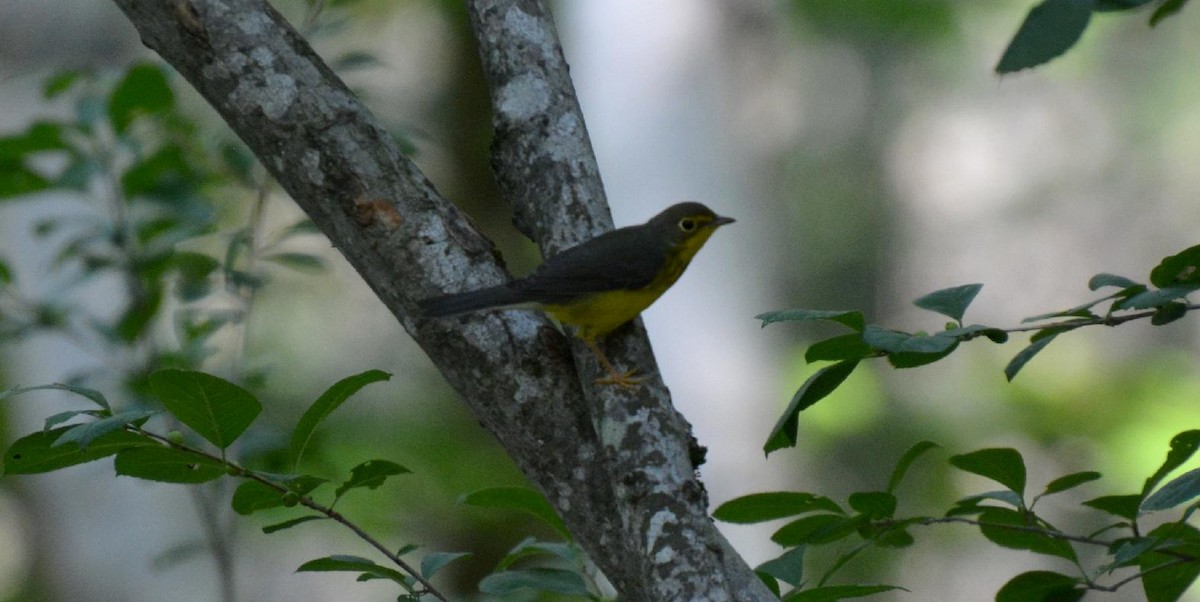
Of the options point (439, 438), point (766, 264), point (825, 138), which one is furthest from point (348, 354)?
point (825, 138)

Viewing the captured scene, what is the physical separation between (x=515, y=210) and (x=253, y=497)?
0.93 m

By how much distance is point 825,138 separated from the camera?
396 inches

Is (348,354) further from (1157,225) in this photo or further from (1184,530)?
(1184,530)

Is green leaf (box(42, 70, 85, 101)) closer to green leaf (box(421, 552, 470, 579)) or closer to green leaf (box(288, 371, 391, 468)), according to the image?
green leaf (box(288, 371, 391, 468))

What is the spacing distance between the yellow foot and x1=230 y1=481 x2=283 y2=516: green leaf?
658 mm

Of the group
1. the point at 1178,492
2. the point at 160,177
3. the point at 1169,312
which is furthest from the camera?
the point at 160,177

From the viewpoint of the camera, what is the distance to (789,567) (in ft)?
7.19

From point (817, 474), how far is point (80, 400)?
605 centimetres

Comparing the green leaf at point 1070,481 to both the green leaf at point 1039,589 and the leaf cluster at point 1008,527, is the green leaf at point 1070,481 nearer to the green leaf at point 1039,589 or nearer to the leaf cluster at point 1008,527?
the leaf cluster at point 1008,527

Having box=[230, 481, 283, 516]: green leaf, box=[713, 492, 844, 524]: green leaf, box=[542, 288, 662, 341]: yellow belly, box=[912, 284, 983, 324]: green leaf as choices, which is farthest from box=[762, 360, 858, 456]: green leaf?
box=[230, 481, 283, 516]: green leaf

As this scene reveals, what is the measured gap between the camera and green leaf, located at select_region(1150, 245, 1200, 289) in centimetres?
160

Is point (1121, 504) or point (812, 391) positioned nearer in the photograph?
point (812, 391)

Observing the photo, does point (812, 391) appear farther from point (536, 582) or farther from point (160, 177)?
point (160, 177)

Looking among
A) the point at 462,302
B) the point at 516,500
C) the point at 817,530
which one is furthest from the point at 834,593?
the point at 462,302
